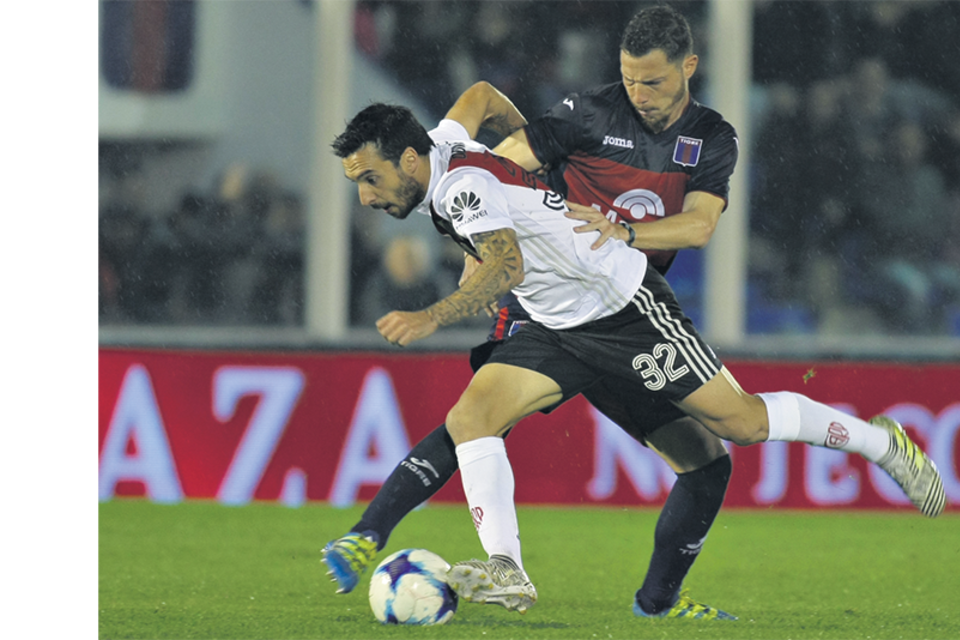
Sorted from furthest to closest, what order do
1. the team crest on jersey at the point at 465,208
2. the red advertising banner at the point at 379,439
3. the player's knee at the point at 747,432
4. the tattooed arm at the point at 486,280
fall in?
the red advertising banner at the point at 379,439 → the player's knee at the point at 747,432 → the team crest on jersey at the point at 465,208 → the tattooed arm at the point at 486,280

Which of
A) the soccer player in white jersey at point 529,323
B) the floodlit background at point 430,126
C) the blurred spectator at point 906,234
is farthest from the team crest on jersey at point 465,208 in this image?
the blurred spectator at point 906,234

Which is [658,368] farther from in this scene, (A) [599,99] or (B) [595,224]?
(A) [599,99]

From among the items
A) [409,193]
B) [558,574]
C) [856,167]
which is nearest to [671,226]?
[409,193]

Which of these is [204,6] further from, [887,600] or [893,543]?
[887,600]

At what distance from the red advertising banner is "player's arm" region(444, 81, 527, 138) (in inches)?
131

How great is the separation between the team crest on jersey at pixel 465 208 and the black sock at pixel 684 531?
126 centimetres

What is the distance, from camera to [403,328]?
4.02 metres

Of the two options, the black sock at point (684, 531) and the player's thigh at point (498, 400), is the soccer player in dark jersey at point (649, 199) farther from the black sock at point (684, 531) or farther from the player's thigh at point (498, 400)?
the player's thigh at point (498, 400)

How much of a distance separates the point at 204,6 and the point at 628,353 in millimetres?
6289

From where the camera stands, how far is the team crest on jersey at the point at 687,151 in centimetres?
520

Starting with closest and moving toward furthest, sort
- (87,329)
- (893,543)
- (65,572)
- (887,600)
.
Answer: (65,572) → (887,600) → (87,329) → (893,543)

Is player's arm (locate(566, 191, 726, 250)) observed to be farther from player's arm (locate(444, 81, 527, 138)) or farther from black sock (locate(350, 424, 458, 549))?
black sock (locate(350, 424, 458, 549))

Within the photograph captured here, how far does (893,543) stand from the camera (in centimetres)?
728

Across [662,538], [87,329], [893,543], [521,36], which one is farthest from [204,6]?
[662,538]
